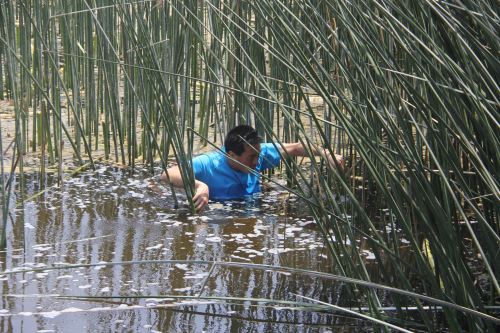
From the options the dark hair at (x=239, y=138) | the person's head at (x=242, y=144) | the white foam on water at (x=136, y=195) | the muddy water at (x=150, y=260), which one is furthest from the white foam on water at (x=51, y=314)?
the white foam on water at (x=136, y=195)

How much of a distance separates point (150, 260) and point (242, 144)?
1969 millimetres

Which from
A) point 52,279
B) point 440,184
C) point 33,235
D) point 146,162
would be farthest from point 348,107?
point 146,162

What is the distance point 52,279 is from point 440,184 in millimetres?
1521

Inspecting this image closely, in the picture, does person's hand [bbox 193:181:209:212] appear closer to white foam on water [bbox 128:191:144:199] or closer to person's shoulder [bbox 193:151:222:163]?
person's shoulder [bbox 193:151:222:163]

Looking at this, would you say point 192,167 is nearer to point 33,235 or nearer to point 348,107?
point 33,235

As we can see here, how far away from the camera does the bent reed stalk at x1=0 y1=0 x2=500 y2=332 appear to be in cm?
215

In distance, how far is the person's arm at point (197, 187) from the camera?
14.8ft

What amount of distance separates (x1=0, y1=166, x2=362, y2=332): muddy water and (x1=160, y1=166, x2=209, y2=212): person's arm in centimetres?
6

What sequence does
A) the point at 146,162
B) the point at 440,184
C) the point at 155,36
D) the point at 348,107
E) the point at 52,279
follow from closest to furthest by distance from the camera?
the point at 348,107, the point at 440,184, the point at 52,279, the point at 155,36, the point at 146,162

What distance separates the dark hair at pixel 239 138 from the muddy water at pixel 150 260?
29 cm

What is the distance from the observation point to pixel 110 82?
196 inches

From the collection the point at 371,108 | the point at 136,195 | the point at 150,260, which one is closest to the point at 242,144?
the point at 136,195

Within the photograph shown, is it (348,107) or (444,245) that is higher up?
(348,107)

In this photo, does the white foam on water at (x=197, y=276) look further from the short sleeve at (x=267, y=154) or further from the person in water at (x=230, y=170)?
the short sleeve at (x=267, y=154)
